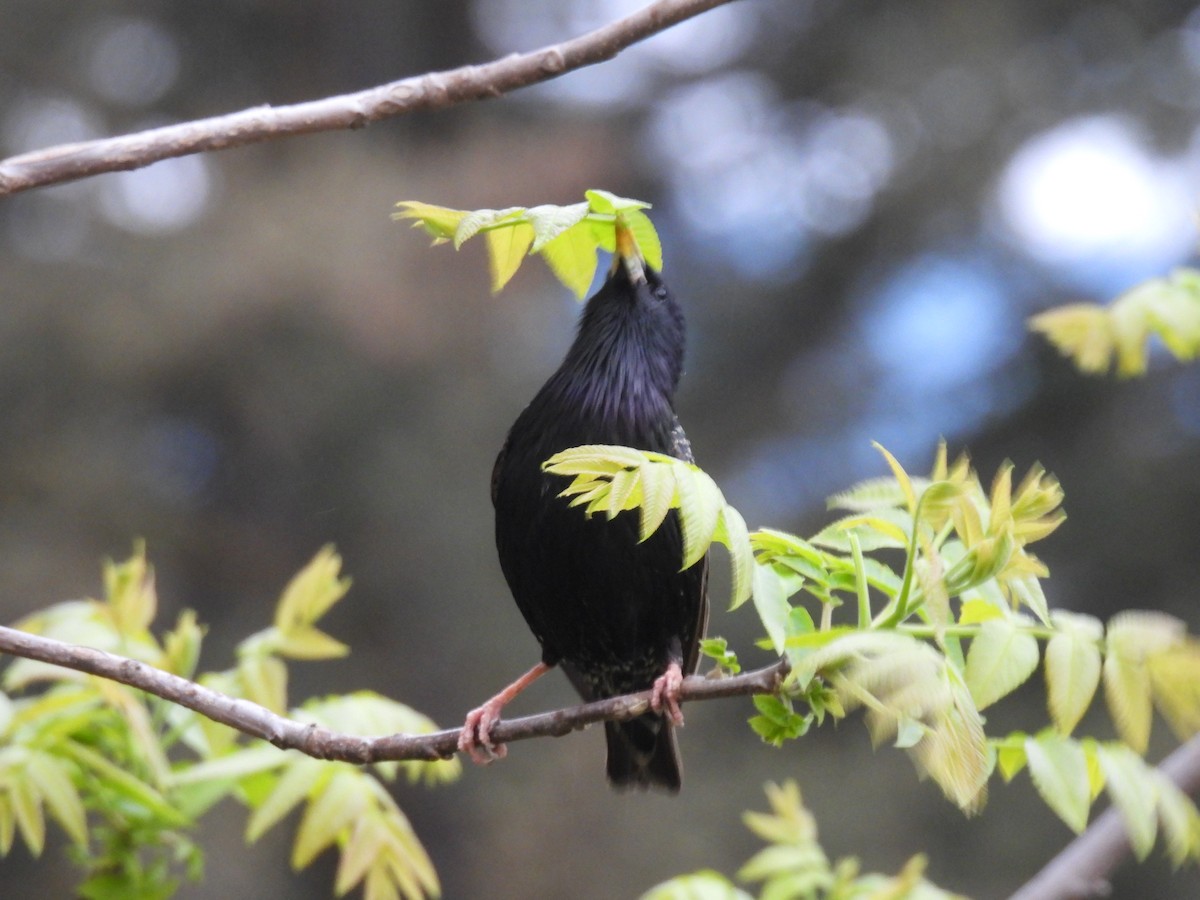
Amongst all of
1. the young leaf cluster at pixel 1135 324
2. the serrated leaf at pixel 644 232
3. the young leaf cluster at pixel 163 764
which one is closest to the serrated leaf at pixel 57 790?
the young leaf cluster at pixel 163 764

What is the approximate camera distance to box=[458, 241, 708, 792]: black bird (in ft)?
8.56

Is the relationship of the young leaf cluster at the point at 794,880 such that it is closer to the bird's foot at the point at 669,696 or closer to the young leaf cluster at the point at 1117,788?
the bird's foot at the point at 669,696

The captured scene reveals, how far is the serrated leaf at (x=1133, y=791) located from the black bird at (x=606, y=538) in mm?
892

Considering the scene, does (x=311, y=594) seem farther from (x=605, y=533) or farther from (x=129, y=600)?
(x=605, y=533)

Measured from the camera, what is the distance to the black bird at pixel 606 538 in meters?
2.61

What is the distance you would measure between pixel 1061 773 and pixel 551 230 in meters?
0.88

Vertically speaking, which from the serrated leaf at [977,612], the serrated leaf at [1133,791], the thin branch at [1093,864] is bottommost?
the thin branch at [1093,864]

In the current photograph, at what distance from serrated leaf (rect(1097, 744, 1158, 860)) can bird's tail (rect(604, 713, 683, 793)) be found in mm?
1570

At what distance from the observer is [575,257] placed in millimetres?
1854

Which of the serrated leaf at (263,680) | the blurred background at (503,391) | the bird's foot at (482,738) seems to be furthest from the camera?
the blurred background at (503,391)

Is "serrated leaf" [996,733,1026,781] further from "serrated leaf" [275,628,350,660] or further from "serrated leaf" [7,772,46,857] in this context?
"serrated leaf" [7,772,46,857]

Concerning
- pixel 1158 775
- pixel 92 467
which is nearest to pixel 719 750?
pixel 92 467

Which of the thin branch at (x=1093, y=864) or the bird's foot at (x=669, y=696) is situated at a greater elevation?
the bird's foot at (x=669, y=696)

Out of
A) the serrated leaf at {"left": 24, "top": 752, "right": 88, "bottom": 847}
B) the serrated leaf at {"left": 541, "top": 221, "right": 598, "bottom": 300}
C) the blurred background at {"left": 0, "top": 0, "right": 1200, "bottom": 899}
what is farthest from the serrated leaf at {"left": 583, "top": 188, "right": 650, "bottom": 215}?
the blurred background at {"left": 0, "top": 0, "right": 1200, "bottom": 899}
